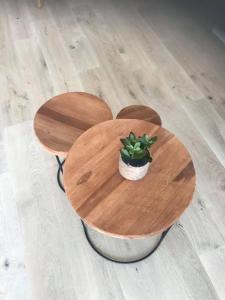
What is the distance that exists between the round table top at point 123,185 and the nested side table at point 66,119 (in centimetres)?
9

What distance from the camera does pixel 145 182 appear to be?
3.59ft

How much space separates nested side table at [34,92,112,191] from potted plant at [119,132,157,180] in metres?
0.31

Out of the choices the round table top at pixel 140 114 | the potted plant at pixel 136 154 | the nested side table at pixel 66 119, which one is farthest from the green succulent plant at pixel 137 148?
the round table top at pixel 140 114

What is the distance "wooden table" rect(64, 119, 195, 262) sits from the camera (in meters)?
0.99

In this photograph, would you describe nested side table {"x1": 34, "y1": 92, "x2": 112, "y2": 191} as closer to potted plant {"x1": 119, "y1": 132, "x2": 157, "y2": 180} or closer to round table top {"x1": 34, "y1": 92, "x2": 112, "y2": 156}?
round table top {"x1": 34, "y1": 92, "x2": 112, "y2": 156}

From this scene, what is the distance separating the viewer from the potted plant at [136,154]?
1.01m

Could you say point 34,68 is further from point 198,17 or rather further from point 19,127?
point 198,17

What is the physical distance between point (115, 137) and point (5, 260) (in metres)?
0.73

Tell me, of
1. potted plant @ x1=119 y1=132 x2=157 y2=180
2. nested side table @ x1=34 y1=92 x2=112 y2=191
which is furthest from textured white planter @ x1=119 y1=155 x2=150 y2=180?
nested side table @ x1=34 y1=92 x2=112 y2=191

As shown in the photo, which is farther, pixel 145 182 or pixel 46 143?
pixel 46 143

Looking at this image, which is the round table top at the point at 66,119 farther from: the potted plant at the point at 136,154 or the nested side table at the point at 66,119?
the potted plant at the point at 136,154

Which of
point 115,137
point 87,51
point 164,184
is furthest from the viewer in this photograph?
point 87,51

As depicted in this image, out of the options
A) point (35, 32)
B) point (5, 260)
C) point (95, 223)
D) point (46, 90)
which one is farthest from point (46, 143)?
point (35, 32)

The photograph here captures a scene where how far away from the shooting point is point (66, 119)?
134cm
